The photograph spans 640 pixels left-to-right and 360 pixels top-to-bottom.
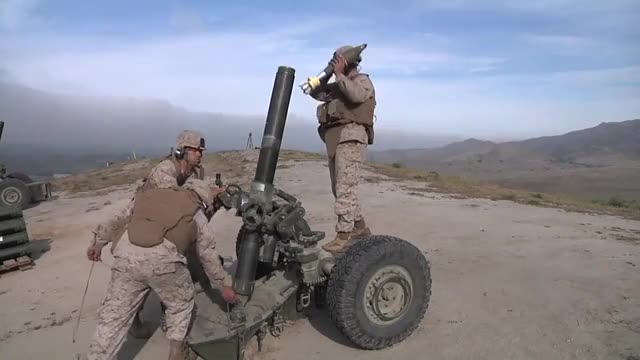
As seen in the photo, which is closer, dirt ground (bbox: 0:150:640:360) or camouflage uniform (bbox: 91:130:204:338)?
camouflage uniform (bbox: 91:130:204:338)

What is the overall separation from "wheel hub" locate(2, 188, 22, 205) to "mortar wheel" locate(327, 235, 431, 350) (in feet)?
35.3

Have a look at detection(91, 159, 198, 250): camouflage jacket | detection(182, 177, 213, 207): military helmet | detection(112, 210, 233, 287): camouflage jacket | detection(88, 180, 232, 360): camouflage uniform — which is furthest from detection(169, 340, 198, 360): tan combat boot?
detection(182, 177, 213, 207): military helmet

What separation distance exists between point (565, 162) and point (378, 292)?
59118 millimetres

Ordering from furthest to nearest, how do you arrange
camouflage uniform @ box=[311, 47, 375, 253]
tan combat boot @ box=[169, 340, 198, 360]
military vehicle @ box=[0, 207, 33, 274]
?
military vehicle @ box=[0, 207, 33, 274] < camouflage uniform @ box=[311, 47, 375, 253] < tan combat boot @ box=[169, 340, 198, 360]

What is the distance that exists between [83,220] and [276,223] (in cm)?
747

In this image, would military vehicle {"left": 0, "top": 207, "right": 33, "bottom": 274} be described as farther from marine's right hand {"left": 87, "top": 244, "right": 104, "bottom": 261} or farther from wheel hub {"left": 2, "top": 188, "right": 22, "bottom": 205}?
wheel hub {"left": 2, "top": 188, "right": 22, "bottom": 205}

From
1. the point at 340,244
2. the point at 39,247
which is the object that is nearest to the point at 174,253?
the point at 340,244

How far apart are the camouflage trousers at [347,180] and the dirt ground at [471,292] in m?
0.96

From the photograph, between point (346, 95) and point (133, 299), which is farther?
point (346, 95)

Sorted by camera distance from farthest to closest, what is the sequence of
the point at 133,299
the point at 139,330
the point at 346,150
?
the point at 346,150
the point at 139,330
the point at 133,299

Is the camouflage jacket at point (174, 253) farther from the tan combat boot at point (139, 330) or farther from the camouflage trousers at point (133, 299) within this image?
the tan combat boot at point (139, 330)

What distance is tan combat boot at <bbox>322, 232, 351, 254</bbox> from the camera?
4777mm

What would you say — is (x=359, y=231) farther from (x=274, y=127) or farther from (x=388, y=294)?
(x=274, y=127)

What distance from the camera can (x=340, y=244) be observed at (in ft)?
16.2
